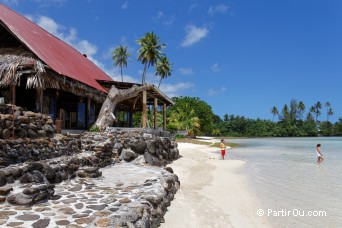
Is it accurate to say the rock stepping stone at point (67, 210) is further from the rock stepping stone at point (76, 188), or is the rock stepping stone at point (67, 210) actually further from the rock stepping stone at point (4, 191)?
the rock stepping stone at point (76, 188)

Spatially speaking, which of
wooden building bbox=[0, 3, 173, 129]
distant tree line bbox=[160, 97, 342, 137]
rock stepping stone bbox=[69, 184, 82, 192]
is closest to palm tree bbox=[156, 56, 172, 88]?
distant tree line bbox=[160, 97, 342, 137]

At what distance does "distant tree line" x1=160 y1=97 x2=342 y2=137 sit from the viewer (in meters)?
49.3

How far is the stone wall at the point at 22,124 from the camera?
24.5ft

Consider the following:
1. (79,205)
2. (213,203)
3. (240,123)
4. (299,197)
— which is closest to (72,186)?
(79,205)

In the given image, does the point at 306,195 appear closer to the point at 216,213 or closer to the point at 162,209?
the point at 216,213

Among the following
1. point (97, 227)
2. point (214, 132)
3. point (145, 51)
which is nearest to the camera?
point (97, 227)

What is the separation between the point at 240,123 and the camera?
89.4 metres

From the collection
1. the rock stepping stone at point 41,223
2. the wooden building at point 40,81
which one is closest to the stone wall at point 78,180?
the rock stepping stone at point 41,223

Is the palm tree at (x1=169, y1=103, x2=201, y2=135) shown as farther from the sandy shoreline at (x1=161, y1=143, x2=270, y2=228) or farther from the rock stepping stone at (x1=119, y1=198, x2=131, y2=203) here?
the rock stepping stone at (x1=119, y1=198, x2=131, y2=203)

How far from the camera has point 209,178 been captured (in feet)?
44.6

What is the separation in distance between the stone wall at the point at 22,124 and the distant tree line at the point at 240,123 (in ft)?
126

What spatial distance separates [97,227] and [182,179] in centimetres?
816

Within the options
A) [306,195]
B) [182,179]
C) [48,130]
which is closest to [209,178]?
[182,179]

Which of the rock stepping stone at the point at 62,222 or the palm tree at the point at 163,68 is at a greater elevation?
the palm tree at the point at 163,68
